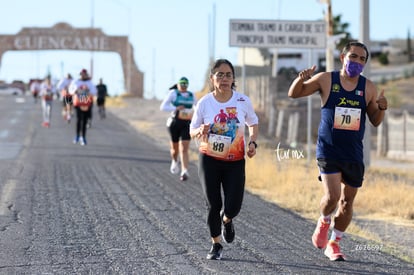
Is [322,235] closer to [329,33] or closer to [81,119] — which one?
[329,33]

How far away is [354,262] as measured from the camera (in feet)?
25.6

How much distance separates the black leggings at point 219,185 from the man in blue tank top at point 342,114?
773 millimetres

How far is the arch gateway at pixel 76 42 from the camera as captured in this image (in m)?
60.7

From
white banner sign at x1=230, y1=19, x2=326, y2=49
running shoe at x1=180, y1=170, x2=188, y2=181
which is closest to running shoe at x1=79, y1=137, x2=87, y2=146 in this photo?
white banner sign at x1=230, y1=19, x2=326, y2=49

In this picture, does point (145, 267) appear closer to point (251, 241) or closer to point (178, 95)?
point (251, 241)

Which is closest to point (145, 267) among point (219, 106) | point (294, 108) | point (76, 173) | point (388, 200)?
point (219, 106)

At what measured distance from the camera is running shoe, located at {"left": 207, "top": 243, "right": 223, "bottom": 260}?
25.1 ft

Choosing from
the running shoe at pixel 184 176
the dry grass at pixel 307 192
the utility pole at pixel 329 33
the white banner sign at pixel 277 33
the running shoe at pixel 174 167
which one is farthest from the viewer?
the utility pole at pixel 329 33

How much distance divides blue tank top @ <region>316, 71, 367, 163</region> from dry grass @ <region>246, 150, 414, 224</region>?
407 centimetres

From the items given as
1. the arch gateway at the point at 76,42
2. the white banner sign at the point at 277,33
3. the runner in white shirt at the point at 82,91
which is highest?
the arch gateway at the point at 76,42

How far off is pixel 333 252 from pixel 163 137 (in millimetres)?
20728

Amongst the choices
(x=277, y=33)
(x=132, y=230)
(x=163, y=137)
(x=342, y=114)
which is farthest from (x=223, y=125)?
(x=163, y=137)

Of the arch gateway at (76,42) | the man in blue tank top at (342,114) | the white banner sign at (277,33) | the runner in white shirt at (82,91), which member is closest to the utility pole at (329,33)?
the white banner sign at (277,33)

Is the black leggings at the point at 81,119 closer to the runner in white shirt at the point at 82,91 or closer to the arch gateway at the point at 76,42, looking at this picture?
the runner in white shirt at the point at 82,91
